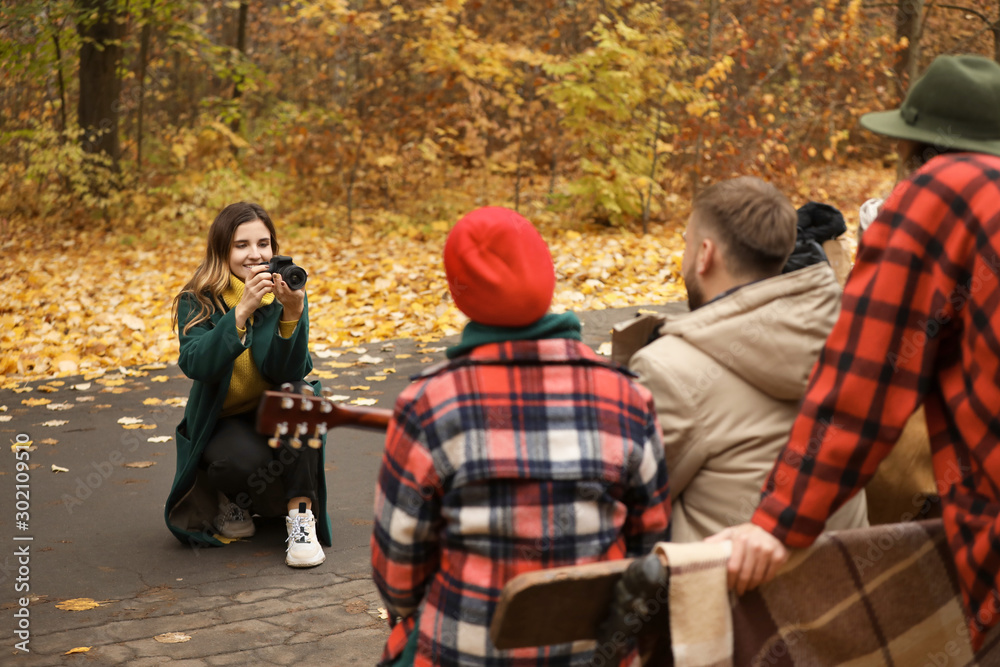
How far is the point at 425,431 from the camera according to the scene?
1.99m

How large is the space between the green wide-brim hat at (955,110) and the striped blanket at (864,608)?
32.9 inches

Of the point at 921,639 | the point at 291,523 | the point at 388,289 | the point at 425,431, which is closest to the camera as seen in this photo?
the point at 425,431

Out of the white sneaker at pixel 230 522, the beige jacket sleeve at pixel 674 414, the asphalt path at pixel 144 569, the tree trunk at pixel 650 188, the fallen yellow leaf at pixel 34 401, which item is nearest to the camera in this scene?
the beige jacket sleeve at pixel 674 414

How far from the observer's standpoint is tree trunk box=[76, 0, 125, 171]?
16594 mm

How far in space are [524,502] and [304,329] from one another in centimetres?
283

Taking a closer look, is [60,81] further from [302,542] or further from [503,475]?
[503,475]

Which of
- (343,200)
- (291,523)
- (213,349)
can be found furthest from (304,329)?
(343,200)

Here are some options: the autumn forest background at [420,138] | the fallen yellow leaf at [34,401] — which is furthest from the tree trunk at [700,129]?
the fallen yellow leaf at [34,401]

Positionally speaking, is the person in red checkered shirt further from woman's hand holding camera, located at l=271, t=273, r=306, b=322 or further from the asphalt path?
woman's hand holding camera, located at l=271, t=273, r=306, b=322

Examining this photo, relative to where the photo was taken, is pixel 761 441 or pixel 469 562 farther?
pixel 761 441

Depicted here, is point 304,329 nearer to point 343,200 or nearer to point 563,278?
point 563,278

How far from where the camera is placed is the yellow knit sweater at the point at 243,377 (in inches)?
184

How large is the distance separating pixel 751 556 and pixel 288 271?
293 centimetres

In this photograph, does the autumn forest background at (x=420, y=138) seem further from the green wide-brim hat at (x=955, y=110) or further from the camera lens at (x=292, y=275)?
the green wide-brim hat at (x=955, y=110)
